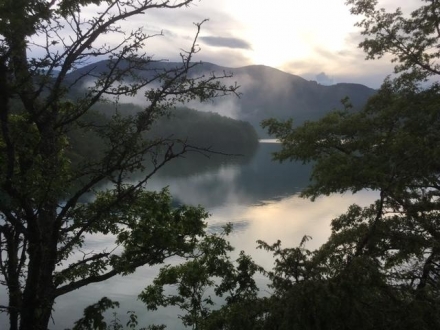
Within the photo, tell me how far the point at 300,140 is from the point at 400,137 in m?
4.99

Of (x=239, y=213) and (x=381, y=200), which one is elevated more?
(x=239, y=213)

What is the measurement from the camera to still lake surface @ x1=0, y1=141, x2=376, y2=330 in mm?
25966

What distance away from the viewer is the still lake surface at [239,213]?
1022 inches

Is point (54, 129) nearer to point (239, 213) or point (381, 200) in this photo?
point (381, 200)

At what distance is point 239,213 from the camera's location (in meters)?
57.3

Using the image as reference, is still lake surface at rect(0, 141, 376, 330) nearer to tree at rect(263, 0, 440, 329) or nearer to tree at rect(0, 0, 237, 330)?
tree at rect(263, 0, 440, 329)

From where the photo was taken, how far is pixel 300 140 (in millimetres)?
15922

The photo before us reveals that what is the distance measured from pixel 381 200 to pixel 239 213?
51737 mm

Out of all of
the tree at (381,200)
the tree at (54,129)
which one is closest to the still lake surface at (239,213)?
the tree at (381,200)

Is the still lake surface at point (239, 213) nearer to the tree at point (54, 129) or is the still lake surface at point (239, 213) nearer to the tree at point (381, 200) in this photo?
the tree at point (381, 200)

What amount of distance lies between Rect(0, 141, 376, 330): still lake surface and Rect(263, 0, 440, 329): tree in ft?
32.0

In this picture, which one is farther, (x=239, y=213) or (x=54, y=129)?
(x=239, y=213)

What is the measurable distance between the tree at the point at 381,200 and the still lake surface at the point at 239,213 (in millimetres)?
9761

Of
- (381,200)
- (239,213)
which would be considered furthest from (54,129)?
(239,213)
